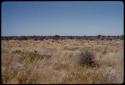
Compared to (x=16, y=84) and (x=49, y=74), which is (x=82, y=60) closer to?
(x=49, y=74)

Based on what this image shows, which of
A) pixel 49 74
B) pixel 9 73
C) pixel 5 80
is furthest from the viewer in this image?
pixel 49 74

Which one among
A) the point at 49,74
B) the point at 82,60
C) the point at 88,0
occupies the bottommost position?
the point at 82,60

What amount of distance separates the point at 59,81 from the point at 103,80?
1.00 m

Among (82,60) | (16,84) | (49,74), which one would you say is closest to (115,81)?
(49,74)

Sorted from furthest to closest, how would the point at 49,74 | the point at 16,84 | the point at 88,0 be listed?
the point at 49,74, the point at 16,84, the point at 88,0

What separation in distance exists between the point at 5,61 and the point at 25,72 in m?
1.20

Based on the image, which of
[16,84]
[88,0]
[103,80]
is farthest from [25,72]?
[88,0]

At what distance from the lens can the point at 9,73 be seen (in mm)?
6234

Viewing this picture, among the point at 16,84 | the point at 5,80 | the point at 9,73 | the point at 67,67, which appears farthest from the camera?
the point at 67,67

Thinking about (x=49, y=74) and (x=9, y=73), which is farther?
(x=49, y=74)

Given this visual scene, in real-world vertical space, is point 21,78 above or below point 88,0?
below

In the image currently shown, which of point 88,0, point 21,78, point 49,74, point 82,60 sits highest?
point 88,0

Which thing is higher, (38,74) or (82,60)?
(38,74)

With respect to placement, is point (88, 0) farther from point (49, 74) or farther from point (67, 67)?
point (67, 67)
